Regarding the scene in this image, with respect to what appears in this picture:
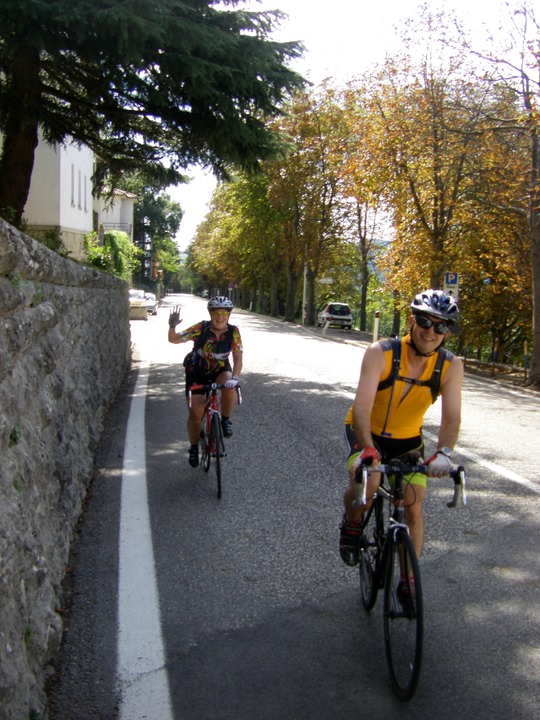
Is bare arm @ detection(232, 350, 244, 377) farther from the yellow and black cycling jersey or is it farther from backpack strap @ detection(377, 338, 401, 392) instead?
backpack strap @ detection(377, 338, 401, 392)

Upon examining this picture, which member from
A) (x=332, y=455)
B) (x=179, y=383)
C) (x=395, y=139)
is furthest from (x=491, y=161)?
(x=332, y=455)

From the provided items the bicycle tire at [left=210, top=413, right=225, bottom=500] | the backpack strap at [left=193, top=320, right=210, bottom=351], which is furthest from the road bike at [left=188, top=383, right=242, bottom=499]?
the backpack strap at [left=193, top=320, right=210, bottom=351]

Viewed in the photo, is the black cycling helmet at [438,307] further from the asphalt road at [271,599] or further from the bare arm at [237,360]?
the bare arm at [237,360]

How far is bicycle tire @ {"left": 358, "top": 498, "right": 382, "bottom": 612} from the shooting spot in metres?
4.33

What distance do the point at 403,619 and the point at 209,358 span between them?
4.44 m

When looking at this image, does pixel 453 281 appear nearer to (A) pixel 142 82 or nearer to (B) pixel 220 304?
(A) pixel 142 82

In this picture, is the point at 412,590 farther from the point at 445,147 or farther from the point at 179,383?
the point at 445,147

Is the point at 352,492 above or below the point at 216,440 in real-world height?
above

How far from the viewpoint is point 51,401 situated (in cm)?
532

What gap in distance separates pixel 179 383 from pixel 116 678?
12.1m

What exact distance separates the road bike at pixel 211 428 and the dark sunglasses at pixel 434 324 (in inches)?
138

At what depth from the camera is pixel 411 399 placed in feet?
14.0

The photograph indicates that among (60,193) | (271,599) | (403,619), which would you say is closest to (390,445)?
(403,619)

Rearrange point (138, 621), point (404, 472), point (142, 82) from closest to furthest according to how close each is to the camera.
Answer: point (404, 472) → point (138, 621) → point (142, 82)
